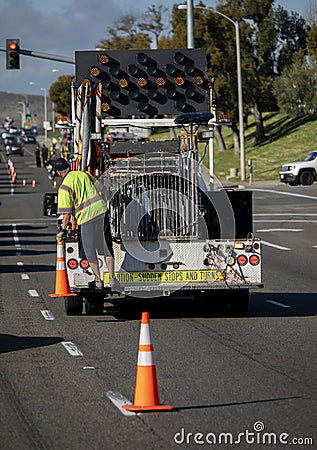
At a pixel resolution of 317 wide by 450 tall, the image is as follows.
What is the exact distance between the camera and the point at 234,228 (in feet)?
43.7

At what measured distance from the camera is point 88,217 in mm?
13094

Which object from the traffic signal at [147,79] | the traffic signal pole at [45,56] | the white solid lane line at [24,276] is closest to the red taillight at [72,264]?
the traffic signal at [147,79]

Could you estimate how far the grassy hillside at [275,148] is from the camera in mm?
62763

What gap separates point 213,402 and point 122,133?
10.4m

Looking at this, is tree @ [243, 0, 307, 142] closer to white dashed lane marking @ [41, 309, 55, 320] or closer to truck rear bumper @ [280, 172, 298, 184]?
truck rear bumper @ [280, 172, 298, 184]

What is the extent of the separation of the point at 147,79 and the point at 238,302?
12.7ft

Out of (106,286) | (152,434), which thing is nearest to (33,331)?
(106,286)

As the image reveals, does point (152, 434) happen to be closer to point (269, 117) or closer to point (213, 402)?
point (213, 402)

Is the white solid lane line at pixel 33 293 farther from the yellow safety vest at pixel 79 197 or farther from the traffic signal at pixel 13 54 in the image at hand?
the traffic signal at pixel 13 54

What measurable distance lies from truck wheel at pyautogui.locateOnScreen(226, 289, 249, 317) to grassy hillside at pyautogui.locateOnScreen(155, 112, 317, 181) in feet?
144

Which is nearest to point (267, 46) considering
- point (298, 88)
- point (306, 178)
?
point (298, 88)

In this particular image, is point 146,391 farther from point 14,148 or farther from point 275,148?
point 14,148

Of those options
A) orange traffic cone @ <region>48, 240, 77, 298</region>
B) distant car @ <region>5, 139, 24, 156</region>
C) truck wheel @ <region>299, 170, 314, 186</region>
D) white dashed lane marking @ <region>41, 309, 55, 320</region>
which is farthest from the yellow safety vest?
distant car @ <region>5, 139, 24, 156</region>

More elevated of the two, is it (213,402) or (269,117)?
(269,117)
